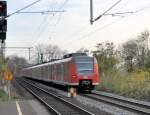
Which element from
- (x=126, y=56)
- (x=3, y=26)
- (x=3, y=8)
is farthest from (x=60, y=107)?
(x=126, y=56)

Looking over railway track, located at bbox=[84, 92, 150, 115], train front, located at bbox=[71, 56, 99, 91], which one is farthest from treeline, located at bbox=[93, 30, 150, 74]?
railway track, located at bbox=[84, 92, 150, 115]

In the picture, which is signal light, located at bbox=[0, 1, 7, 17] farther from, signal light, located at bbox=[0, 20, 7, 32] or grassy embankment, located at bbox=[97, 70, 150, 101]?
grassy embankment, located at bbox=[97, 70, 150, 101]

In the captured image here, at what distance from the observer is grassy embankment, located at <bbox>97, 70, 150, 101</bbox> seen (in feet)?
112

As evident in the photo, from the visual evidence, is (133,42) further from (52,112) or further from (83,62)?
(52,112)

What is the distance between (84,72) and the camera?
40250 millimetres

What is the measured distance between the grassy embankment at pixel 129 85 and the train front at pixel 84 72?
2380 mm

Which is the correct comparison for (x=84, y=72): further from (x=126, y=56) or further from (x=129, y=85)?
(x=126, y=56)

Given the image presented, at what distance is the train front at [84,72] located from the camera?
131 ft

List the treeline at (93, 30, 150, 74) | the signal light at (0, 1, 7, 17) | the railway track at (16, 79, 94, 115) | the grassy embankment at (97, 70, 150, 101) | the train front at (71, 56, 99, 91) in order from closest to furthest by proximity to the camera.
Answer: the signal light at (0, 1, 7, 17)
the railway track at (16, 79, 94, 115)
the grassy embankment at (97, 70, 150, 101)
the train front at (71, 56, 99, 91)
the treeline at (93, 30, 150, 74)

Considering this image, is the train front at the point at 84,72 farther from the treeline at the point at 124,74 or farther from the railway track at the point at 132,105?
the railway track at the point at 132,105

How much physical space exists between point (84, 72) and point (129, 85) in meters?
4.00

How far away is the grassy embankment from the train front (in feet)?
7.81

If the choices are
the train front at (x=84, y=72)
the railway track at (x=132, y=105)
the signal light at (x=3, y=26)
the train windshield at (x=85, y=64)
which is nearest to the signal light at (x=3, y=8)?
the signal light at (x=3, y=26)

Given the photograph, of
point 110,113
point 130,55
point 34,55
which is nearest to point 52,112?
point 110,113
